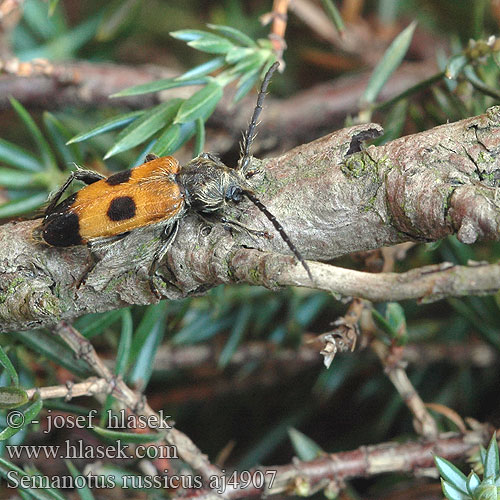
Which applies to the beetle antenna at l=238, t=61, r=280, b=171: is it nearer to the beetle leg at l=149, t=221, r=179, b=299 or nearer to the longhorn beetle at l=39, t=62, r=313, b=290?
the longhorn beetle at l=39, t=62, r=313, b=290

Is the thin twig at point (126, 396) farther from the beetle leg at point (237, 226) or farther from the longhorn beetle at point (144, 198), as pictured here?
the beetle leg at point (237, 226)

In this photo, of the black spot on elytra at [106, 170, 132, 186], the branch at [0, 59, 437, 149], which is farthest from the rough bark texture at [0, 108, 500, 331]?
the branch at [0, 59, 437, 149]

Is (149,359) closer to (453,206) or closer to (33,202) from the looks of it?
Result: (33,202)

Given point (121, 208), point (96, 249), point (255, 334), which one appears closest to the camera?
point (96, 249)

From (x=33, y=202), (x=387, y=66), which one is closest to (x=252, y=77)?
(x=387, y=66)

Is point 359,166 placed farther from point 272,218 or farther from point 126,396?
point 126,396

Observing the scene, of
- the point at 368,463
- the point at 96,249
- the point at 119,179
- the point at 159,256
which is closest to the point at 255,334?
the point at 368,463
